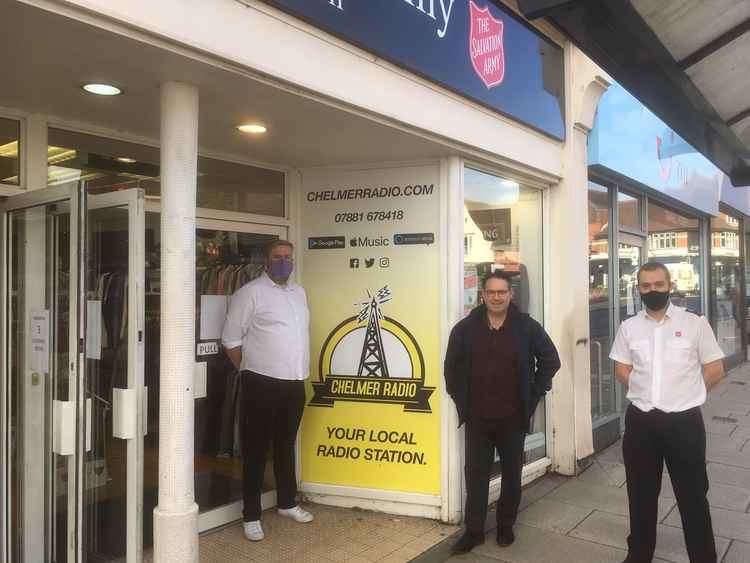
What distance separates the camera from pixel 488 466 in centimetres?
437

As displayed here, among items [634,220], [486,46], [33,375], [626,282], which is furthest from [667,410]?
[634,220]

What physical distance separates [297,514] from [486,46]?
3549 millimetres

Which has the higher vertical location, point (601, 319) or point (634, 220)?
point (634, 220)

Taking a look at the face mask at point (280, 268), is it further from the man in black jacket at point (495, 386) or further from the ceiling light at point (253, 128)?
the man in black jacket at point (495, 386)

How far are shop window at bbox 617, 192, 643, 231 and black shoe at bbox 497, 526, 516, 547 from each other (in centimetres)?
413

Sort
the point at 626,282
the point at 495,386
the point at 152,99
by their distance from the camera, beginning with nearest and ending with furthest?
the point at 152,99 < the point at 495,386 < the point at 626,282

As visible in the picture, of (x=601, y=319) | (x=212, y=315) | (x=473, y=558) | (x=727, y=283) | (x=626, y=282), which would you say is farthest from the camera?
(x=727, y=283)

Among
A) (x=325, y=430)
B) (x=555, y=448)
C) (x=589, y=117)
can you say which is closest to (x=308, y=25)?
(x=325, y=430)

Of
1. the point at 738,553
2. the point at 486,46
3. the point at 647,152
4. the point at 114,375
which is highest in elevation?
the point at 486,46

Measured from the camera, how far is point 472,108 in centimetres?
461

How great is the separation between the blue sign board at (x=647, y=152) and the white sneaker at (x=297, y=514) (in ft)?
13.1

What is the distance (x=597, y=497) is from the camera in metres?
5.27

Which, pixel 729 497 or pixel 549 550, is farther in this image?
pixel 729 497

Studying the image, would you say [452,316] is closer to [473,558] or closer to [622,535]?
[473,558]
